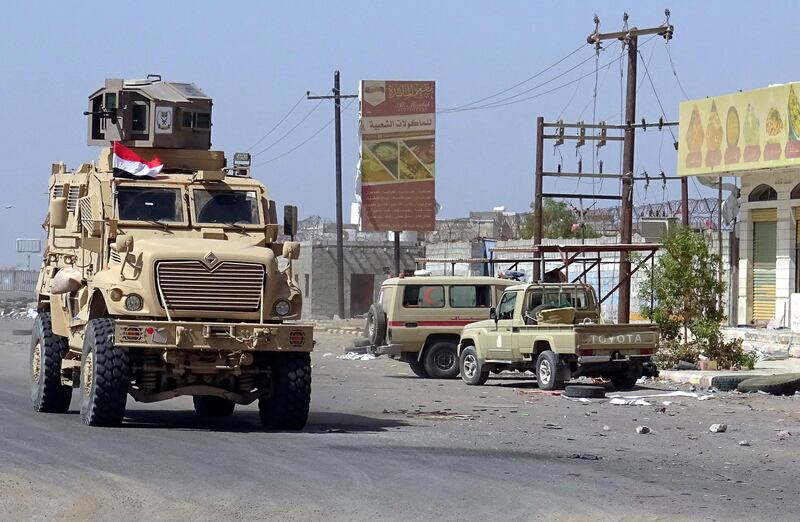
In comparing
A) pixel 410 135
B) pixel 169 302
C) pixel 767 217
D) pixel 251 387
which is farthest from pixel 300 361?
pixel 410 135

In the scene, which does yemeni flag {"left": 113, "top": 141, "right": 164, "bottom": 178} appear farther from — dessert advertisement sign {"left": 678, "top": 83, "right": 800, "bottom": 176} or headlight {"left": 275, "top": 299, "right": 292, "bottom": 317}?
dessert advertisement sign {"left": 678, "top": 83, "right": 800, "bottom": 176}

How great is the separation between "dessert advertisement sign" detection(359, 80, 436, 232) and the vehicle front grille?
3716cm

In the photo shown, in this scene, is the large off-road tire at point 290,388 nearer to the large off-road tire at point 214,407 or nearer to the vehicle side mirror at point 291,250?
the vehicle side mirror at point 291,250

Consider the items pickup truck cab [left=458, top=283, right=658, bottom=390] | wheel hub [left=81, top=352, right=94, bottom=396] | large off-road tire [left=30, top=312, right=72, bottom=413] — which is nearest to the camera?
wheel hub [left=81, top=352, right=94, bottom=396]

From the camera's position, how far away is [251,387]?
16125mm

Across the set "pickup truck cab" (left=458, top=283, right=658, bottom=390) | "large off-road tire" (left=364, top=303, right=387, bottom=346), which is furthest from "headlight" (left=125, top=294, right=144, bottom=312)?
"large off-road tire" (left=364, top=303, right=387, bottom=346)

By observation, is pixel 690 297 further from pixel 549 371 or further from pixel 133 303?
pixel 133 303

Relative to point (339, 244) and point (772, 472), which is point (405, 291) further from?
point (339, 244)

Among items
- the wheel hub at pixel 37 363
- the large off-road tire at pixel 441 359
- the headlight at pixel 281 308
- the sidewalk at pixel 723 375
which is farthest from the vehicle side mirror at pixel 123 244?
the large off-road tire at pixel 441 359

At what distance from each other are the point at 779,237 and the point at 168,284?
75.6ft

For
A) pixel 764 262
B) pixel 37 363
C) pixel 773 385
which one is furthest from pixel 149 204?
pixel 764 262

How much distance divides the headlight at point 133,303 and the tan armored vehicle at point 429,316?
44.3 ft

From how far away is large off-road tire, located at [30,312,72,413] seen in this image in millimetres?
18016

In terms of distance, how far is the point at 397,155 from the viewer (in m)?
53.6
